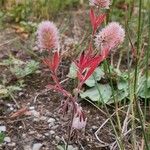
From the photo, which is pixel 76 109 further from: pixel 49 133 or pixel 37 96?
pixel 37 96

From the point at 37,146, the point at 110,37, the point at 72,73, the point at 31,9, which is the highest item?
the point at 110,37

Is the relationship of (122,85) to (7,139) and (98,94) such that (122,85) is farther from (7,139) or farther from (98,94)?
(7,139)

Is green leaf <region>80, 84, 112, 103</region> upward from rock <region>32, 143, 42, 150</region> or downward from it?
upward

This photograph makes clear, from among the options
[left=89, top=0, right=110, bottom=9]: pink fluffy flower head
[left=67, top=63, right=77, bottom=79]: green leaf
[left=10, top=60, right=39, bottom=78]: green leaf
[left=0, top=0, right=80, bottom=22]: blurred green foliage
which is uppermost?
[left=89, top=0, right=110, bottom=9]: pink fluffy flower head

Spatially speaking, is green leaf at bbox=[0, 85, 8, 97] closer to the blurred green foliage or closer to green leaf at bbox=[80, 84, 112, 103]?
green leaf at bbox=[80, 84, 112, 103]

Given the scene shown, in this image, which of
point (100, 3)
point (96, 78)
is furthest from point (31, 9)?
point (100, 3)

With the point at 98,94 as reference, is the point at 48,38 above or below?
above

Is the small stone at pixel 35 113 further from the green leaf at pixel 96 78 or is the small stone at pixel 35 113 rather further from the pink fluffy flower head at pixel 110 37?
the pink fluffy flower head at pixel 110 37

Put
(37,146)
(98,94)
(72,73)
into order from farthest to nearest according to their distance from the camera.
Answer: (72,73) < (98,94) < (37,146)

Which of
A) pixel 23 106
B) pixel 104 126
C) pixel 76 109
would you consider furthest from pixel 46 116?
pixel 76 109

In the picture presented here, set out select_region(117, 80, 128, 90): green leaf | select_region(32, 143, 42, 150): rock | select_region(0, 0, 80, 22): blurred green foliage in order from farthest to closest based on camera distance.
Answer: select_region(0, 0, 80, 22): blurred green foliage < select_region(117, 80, 128, 90): green leaf < select_region(32, 143, 42, 150): rock

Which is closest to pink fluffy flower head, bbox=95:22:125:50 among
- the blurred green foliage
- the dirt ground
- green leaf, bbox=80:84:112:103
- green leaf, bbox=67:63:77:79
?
the dirt ground
